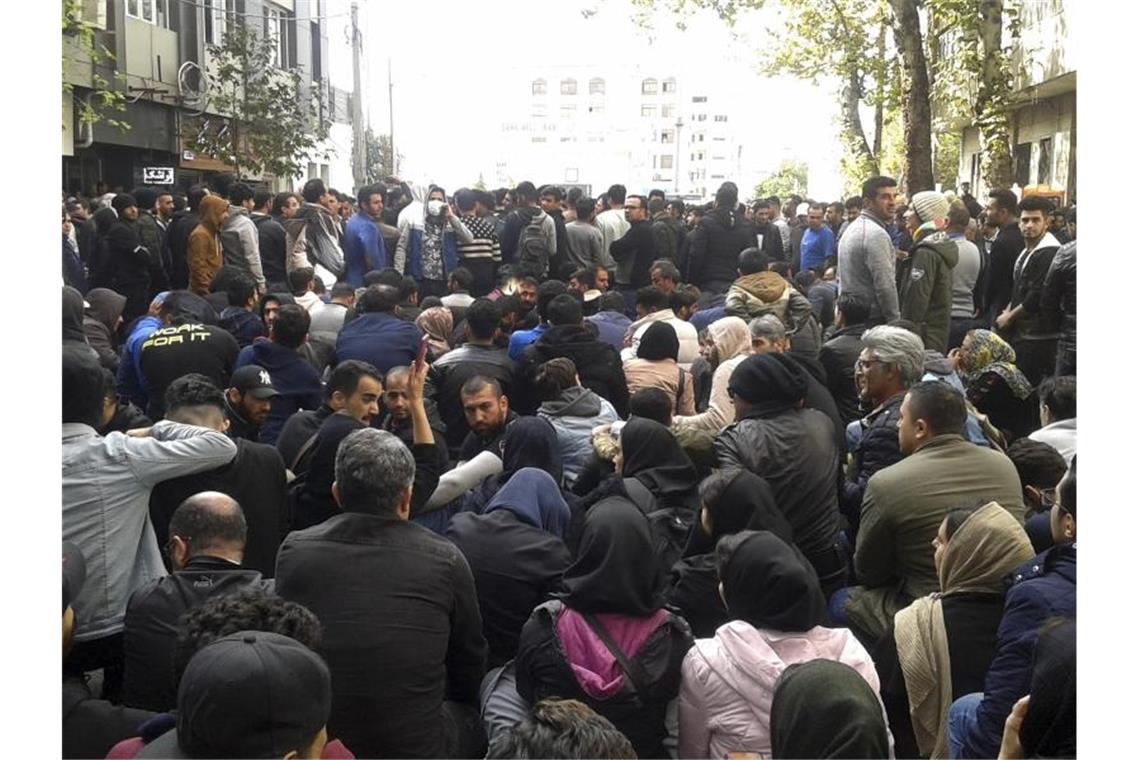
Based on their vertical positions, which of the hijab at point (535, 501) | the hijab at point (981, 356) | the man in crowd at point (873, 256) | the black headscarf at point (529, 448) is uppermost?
the man in crowd at point (873, 256)

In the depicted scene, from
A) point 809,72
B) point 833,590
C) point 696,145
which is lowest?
point 833,590

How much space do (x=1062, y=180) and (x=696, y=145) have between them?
316 ft

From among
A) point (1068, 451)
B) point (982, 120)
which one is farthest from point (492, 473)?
point (982, 120)

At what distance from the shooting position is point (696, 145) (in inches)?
4678

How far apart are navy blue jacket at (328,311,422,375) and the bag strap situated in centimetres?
351

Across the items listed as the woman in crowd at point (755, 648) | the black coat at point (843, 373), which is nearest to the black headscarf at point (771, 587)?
the woman in crowd at point (755, 648)

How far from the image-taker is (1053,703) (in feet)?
9.55

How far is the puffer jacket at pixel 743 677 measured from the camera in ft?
12.5

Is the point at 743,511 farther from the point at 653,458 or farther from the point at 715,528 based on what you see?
the point at 653,458

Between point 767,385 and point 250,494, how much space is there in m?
2.19

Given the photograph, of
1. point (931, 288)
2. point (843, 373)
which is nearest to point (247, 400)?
point (843, 373)

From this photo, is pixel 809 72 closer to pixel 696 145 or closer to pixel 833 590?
pixel 833 590

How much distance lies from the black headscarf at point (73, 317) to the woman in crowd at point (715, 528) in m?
3.21

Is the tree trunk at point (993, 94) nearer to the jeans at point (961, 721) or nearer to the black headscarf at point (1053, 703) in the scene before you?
the jeans at point (961, 721)
